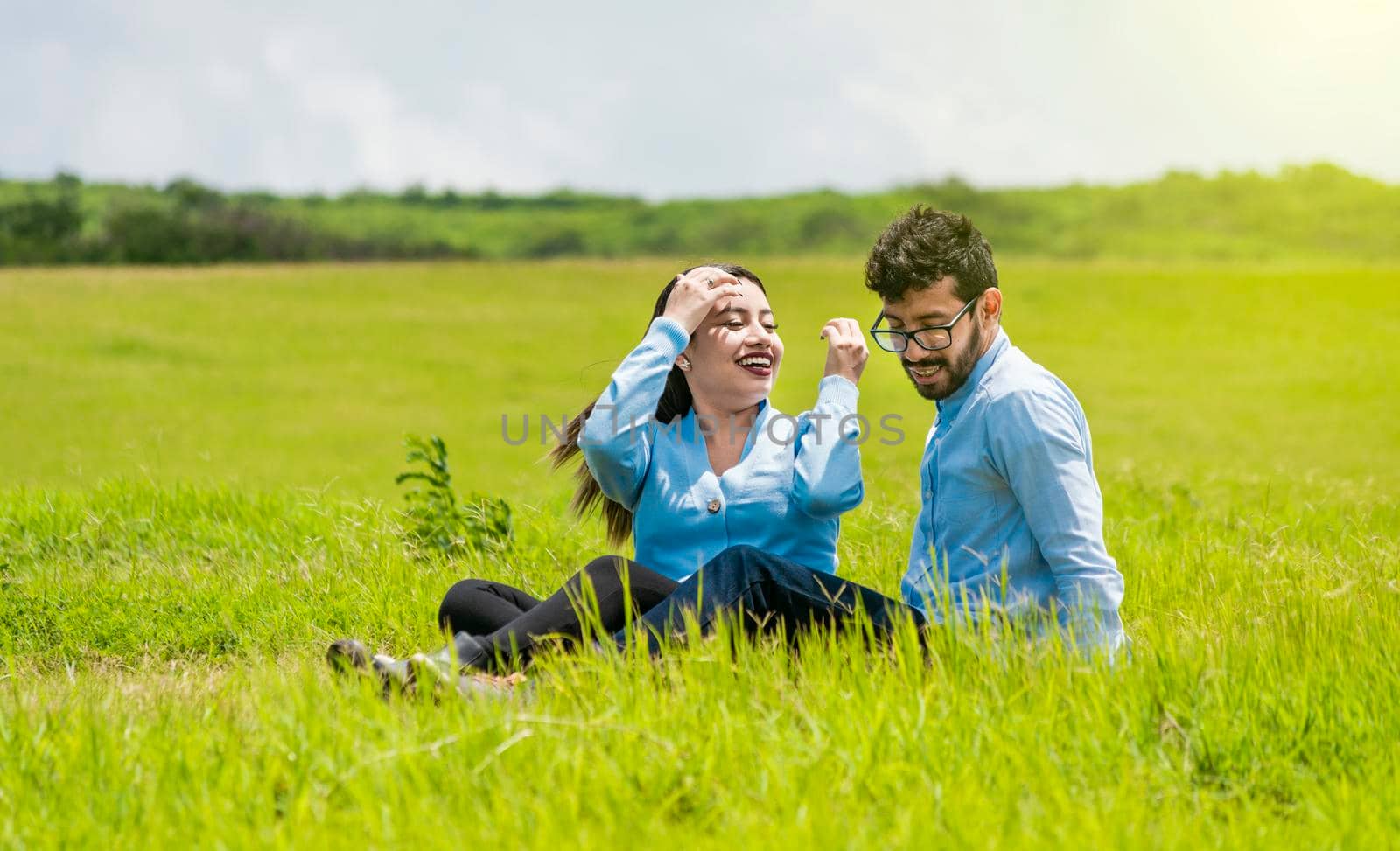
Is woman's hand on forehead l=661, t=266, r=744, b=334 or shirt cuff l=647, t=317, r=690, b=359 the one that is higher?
woman's hand on forehead l=661, t=266, r=744, b=334

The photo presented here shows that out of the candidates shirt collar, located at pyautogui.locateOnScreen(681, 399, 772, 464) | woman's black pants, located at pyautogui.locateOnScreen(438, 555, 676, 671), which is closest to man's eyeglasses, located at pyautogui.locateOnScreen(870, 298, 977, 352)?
shirt collar, located at pyautogui.locateOnScreen(681, 399, 772, 464)

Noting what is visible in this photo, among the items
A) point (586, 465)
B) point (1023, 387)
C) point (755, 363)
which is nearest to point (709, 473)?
point (755, 363)

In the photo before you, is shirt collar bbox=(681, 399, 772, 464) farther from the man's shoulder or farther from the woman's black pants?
the man's shoulder

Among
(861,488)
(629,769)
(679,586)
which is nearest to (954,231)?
(861,488)

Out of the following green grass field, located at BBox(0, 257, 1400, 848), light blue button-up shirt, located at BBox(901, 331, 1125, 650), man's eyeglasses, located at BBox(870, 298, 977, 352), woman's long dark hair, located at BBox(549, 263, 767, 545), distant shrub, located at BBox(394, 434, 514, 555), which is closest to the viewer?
green grass field, located at BBox(0, 257, 1400, 848)

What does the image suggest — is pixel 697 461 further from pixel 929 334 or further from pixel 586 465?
pixel 929 334

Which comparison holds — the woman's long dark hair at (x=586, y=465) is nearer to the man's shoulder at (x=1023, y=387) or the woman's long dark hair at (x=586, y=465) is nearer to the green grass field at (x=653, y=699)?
the green grass field at (x=653, y=699)

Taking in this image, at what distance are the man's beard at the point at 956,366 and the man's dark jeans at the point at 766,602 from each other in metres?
0.69

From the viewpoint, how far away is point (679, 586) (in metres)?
A: 3.94

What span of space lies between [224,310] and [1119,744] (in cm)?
2449

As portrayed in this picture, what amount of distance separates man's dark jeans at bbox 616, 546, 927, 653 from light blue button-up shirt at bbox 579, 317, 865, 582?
0.35 meters

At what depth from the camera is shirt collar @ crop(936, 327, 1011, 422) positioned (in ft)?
13.3

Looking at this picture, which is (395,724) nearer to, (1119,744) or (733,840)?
(733,840)

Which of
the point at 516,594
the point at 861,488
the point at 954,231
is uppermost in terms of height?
the point at 954,231
